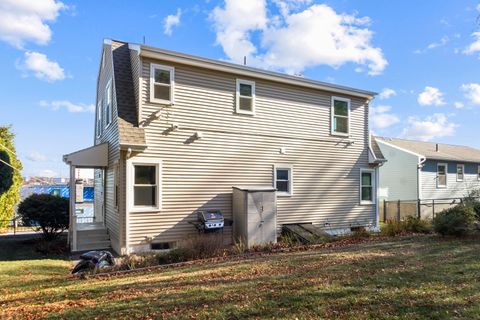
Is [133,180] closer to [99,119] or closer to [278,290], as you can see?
[99,119]

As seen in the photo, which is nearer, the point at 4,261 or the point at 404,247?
the point at 404,247

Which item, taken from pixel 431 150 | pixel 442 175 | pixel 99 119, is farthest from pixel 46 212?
pixel 431 150

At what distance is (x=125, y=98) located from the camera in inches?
445

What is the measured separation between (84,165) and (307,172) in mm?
8107

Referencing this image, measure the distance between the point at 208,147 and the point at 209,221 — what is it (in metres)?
2.46

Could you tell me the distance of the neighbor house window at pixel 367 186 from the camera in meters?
15.9

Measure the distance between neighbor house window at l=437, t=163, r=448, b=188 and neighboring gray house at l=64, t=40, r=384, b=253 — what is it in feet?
38.6

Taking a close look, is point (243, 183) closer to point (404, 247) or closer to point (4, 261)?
point (404, 247)

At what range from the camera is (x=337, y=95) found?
15109 millimetres

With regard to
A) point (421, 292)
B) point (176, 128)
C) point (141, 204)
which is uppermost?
point (176, 128)

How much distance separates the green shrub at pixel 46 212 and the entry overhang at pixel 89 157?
1606 millimetres

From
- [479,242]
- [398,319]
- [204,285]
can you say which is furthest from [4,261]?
[479,242]

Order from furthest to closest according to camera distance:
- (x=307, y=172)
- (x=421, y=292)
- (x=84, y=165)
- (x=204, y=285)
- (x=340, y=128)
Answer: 1. (x=340, y=128)
2. (x=307, y=172)
3. (x=84, y=165)
4. (x=204, y=285)
5. (x=421, y=292)

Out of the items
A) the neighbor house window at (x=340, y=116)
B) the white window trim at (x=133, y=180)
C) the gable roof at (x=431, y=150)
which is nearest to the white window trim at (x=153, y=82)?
the white window trim at (x=133, y=180)
